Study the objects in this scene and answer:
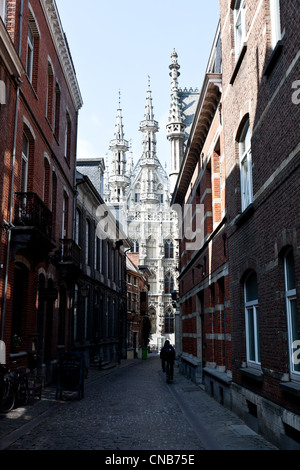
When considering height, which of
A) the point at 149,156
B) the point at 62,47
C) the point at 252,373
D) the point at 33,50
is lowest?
the point at 252,373

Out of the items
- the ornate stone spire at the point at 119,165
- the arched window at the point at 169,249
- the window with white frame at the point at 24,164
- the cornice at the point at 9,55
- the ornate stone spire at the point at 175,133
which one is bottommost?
the window with white frame at the point at 24,164

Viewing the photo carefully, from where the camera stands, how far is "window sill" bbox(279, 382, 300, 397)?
6.59m

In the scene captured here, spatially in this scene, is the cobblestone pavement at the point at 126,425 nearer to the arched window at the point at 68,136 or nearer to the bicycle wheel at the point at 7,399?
the bicycle wheel at the point at 7,399

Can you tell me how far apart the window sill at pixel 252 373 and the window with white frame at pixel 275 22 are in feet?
18.8

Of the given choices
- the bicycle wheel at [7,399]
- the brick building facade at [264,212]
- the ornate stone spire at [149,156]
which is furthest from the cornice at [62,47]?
the ornate stone spire at [149,156]

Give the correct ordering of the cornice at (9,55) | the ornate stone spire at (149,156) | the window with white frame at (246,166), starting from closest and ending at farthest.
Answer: the window with white frame at (246,166), the cornice at (9,55), the ornate stone spire at (149,156)

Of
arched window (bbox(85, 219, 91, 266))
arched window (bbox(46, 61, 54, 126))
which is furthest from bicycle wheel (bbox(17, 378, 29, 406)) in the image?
arched window (bbox(85, 219, 91, 266))

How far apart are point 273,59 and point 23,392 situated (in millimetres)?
9317

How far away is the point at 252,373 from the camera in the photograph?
29.9 ft

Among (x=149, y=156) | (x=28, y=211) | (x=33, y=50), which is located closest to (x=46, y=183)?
(x=28, y=211)

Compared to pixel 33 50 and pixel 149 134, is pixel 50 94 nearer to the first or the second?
pixel 33 50

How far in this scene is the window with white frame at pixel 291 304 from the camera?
23.8 feet

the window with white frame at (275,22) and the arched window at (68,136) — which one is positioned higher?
the arched window at (68,136)
